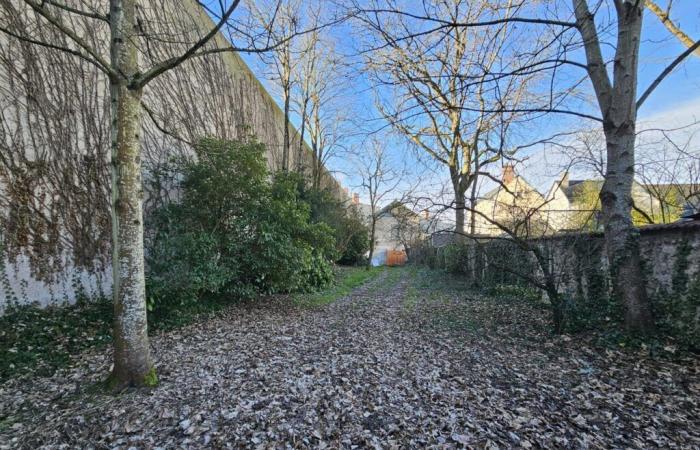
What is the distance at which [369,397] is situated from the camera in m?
2.67

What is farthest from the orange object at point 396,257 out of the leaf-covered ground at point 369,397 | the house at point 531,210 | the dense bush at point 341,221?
the leaf-covered ground at point 369,397

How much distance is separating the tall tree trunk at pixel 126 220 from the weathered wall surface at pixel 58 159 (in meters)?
0.69

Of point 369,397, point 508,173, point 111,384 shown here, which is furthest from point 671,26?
point 111,384

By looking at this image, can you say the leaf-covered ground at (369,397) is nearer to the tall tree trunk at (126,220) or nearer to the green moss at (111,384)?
the green moss at (111,384)

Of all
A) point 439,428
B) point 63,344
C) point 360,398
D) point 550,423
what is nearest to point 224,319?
point 63,344

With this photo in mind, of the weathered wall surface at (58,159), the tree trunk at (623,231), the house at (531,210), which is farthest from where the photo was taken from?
the house at (531,210)

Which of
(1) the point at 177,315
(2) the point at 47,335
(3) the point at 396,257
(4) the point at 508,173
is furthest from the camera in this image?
(3) the point at 396,257

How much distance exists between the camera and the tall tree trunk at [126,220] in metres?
2.67

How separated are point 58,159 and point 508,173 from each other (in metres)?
→ 7.43

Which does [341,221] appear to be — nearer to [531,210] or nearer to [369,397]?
[531,210]

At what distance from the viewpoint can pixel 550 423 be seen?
2.28 metres

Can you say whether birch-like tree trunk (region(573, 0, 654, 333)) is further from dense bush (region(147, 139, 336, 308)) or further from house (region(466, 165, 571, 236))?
dense bush (region(147, 139, 336, 308))

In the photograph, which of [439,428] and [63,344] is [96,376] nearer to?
[63,344]

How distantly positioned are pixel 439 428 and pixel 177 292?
12.4 ft
